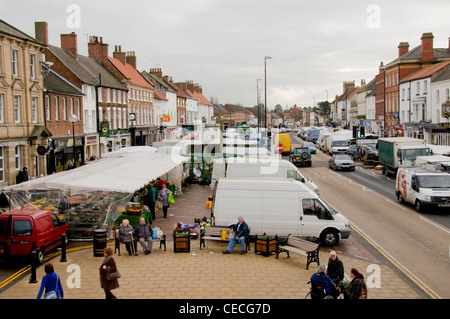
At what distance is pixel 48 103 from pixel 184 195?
14.0 meters

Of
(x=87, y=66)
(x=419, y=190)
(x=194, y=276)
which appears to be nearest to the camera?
(x=194, y=276)

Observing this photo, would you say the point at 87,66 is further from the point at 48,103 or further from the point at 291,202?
the point at 291,202

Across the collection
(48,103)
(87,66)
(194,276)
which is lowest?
(194,276)

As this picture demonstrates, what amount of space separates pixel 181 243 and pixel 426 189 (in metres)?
13.2

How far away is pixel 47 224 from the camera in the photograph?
15.1 m

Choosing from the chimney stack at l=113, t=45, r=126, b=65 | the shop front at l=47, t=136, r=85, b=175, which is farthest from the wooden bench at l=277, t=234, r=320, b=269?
the chimney stack at l=113, t=45, r=126, b=65

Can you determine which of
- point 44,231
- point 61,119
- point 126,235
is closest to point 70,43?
point 61,119

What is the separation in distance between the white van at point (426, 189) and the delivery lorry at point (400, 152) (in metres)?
8.48

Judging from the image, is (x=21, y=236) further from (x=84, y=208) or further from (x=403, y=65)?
(x=403, y=65)

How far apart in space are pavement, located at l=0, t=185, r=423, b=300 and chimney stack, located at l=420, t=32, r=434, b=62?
54.1m

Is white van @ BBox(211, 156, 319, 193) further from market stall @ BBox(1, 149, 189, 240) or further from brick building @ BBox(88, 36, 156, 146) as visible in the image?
brick building @ BBox(88, 36, 156, 146)

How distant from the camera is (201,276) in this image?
13.0 meters

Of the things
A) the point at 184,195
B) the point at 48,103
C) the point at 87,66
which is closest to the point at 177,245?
the point at 184,195

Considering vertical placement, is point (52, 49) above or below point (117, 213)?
above
